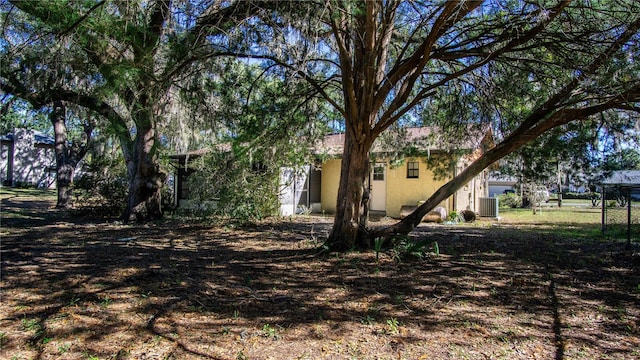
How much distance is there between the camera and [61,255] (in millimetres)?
6551

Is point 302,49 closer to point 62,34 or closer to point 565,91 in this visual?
point 62,34

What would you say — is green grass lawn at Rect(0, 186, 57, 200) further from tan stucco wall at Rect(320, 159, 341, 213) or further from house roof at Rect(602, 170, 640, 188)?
house roof at Rect(602, 170, 640, 188)

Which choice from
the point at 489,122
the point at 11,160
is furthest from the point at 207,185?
the point at 11,160

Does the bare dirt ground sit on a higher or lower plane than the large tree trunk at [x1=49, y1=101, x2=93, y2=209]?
lower

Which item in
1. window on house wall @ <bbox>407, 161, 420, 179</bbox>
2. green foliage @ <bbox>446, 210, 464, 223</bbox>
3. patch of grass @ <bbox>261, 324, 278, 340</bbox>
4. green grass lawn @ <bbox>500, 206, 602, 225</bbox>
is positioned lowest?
patch of grass @ <bbox>261, 324, 278, 340</bbox>

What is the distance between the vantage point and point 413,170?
1533cm

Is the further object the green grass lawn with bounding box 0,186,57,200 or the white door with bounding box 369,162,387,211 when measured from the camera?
the green grass lawn with bounding box 0,186,57,200

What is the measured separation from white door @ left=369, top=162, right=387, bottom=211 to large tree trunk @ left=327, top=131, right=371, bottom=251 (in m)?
8.69

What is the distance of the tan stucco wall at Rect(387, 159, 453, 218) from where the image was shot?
14875 mm

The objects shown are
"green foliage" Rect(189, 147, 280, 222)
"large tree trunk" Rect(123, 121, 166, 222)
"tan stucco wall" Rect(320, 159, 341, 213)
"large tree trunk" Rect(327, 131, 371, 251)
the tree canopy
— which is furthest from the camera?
"tan stucco wall" Rect(320, 159, 341, 213)

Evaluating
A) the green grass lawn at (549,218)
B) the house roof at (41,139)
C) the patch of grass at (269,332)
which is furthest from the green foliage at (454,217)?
the house roof at (41,139)

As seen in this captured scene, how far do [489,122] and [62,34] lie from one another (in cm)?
806

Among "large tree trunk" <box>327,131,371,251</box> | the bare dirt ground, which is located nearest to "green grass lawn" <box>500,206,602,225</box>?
the bare dirt ground

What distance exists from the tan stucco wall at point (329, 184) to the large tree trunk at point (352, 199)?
973 centimetres
